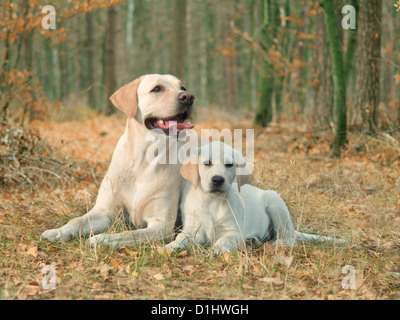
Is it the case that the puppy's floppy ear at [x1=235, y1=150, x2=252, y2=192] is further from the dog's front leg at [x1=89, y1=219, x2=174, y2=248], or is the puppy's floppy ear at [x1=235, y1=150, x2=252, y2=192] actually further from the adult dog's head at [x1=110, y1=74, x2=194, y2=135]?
the dog's front leg at [x1=89, y1=219, x2=174, y2=248]

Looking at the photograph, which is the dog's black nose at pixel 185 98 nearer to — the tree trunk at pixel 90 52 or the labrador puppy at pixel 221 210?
the labrador puppy at pixel 221 210

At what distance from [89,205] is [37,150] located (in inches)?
77.3

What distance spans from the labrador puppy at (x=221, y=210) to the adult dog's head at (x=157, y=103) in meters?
0.33

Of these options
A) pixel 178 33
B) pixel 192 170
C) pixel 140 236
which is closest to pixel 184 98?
pixel 192 170

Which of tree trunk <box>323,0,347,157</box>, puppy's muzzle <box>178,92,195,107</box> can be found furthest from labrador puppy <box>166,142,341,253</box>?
tree trunk <box>323,0,347,157</box>

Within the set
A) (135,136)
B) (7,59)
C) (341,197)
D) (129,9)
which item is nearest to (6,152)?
(7,59)

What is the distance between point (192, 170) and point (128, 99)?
0.80m

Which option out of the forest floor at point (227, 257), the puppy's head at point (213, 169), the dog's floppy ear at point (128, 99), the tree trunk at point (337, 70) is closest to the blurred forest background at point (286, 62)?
the tree trunk at point (337, 70)

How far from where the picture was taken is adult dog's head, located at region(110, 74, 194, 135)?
3713 millimetres

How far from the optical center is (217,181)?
3488 mm

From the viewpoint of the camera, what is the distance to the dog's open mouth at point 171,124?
3.76 meters

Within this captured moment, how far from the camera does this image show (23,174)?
5426 millimetres

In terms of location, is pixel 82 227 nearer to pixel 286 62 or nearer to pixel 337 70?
pixel 337 70
